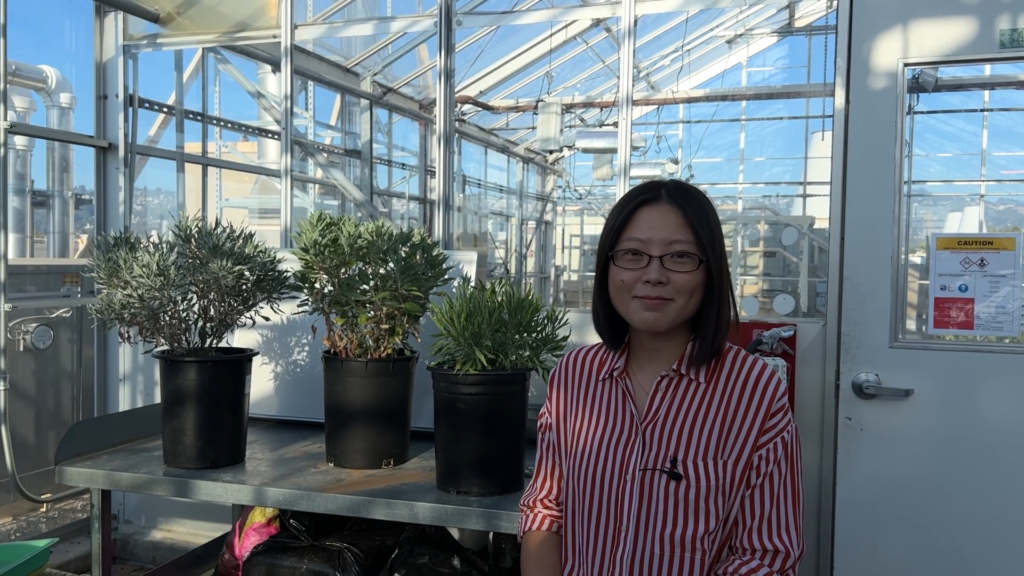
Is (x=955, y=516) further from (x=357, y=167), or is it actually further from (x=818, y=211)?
(x=357, y=167)

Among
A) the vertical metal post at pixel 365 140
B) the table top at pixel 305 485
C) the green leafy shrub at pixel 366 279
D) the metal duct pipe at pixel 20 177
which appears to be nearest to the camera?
the table top at pixel 305 485

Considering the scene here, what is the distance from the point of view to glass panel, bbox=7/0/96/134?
324cm

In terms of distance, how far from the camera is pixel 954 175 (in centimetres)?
223

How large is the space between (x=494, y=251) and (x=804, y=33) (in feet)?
4.54

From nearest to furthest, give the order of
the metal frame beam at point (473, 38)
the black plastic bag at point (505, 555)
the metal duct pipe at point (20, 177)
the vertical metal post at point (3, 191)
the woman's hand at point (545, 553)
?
1. the woman's hand at point (545, 553)
2. the black plastic bag at point (505, 555)
3. the metal frame beam at point (473, 38)
4. the vertical metal post at point (3, 191)
5. the metal duct pipe at point (20, 177)

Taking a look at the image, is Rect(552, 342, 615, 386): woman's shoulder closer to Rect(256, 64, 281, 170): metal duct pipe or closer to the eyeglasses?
the eyeglasses

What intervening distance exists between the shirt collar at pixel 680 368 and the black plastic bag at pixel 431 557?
3.65 feet

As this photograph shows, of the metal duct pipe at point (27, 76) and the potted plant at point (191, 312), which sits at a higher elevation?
the metal duct pipe at point (27, 76)

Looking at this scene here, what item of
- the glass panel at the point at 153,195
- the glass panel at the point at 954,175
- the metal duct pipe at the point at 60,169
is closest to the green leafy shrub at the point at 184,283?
the glass panel at the point at 153,195

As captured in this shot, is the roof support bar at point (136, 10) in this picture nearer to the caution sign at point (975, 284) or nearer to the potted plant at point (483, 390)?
the potted plant at point (483, 390)

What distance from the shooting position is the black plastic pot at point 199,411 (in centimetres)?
201

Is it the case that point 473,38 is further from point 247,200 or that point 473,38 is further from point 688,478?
point 688,478

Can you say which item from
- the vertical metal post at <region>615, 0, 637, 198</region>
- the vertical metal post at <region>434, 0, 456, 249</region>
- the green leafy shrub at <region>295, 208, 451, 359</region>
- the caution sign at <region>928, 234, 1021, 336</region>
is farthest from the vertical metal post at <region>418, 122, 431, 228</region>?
the caution sign at <region>928, 234, 1021, 336</region>

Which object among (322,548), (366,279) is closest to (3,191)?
(366,279)
